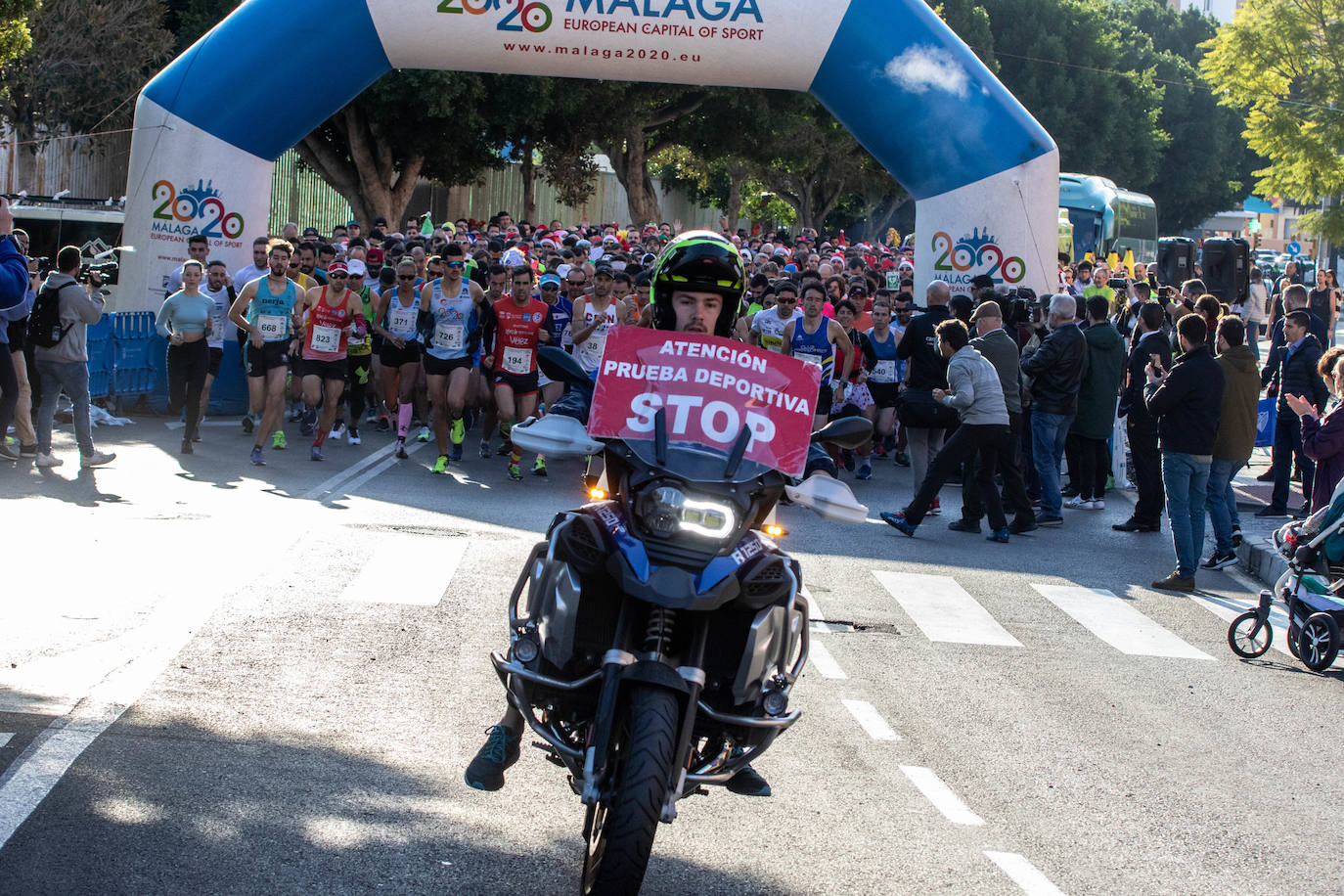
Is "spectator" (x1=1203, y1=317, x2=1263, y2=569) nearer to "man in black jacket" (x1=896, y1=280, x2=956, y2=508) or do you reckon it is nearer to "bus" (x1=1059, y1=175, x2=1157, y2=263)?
"man in black jacket" (x1=896, y1=280, x2=956, y2=508)

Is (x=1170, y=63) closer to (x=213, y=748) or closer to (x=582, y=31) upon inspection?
(x=582, y=31)

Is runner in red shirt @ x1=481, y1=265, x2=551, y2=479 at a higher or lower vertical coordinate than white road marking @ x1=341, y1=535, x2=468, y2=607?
higher

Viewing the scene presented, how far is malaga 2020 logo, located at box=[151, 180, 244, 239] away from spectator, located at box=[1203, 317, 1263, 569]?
10.7 meters

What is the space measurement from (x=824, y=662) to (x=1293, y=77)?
35.6m

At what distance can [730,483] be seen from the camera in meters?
4.54

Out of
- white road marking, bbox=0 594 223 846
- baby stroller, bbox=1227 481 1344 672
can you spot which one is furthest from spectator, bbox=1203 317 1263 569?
white road marking, bbox=0 594 223 846

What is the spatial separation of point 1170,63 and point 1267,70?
44.4 metres

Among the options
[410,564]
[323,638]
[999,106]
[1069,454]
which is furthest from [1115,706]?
[999,106]

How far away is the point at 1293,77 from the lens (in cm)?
3956

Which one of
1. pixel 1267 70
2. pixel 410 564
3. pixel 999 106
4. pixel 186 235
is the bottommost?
pixel 410 564

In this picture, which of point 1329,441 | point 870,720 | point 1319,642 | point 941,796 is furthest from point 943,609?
point 941,796

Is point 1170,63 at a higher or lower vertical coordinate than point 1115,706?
higher

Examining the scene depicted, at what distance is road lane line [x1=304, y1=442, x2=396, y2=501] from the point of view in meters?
12.9

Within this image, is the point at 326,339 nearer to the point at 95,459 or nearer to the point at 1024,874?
the point at 95,459
